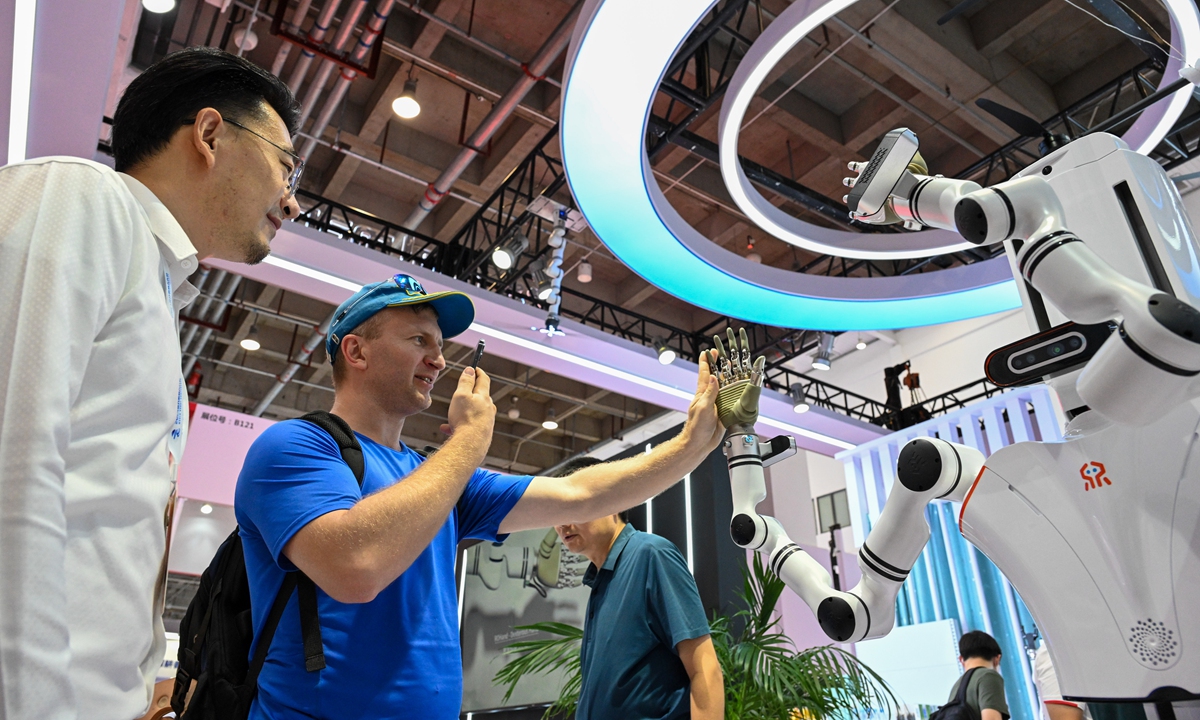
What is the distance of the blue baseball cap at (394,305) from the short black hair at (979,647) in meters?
3.57

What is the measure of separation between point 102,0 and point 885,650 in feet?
27.4

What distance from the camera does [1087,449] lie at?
51.9 inches

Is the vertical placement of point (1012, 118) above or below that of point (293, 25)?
below

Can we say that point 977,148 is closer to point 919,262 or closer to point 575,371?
point 919,262

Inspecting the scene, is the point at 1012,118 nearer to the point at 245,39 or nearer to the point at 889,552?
the point at 889,552

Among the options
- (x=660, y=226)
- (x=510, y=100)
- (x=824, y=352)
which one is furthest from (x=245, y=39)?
(x=824, y=352)

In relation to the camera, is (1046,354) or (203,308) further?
(203,308)

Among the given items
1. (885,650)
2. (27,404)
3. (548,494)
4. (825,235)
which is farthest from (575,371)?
(27,404)

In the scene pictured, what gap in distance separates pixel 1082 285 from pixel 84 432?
1255 millimetres

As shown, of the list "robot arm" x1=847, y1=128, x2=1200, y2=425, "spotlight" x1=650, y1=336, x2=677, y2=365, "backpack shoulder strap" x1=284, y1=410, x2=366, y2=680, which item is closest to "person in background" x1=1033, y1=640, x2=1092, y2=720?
"robot arm" x1=847, y1=128, x2=1200, y2=425

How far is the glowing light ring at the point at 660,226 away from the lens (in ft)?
11.7

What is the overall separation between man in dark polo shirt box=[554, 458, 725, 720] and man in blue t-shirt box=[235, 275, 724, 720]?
568 mm

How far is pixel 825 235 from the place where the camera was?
18.3ft

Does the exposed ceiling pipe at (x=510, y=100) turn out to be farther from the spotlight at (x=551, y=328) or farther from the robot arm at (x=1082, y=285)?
the robot arm at (x=1082, y=285)
